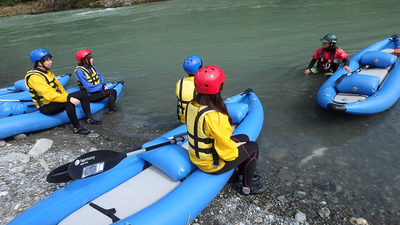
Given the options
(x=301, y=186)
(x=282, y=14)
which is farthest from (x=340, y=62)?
(x=282, y=14)

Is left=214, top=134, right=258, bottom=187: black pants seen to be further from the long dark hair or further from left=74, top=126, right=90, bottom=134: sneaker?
left=74, top=126, right=90, bottom=134: sneaker

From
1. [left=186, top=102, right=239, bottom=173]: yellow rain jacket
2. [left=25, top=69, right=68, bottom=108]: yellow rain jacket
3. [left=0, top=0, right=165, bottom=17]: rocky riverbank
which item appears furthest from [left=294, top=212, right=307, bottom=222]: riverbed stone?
[left=0, top=0, right=165, bottom=17]: rocky riverbank

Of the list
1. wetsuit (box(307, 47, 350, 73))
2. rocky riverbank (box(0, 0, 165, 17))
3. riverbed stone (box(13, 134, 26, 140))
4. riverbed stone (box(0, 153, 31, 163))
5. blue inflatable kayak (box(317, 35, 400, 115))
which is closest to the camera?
riverbed stone (box(0, 153, 31, 163))

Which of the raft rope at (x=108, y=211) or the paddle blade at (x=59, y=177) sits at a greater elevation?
the paddle blade at (x=59, y=177)

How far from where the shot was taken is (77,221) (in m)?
2.46

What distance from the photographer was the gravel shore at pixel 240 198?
2703mm

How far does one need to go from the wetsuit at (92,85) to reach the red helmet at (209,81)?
349 cm

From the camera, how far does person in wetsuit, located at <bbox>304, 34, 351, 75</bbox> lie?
5.52 metres

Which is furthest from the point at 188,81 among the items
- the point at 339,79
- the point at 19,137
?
the point at 19,137

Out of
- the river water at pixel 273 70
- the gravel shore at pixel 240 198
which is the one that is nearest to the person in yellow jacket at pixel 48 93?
the river water at pixel 273 70

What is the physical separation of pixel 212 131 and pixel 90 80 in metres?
3.67

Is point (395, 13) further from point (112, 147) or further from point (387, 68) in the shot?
point (112, 147)

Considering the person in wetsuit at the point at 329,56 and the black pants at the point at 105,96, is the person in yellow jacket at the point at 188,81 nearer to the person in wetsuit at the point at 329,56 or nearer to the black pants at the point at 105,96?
the black pants at the point at 105,96

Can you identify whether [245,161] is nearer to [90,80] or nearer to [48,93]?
[48,93]
